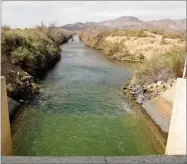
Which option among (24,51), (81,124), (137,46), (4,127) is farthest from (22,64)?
(137,46)

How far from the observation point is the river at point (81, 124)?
9750mm

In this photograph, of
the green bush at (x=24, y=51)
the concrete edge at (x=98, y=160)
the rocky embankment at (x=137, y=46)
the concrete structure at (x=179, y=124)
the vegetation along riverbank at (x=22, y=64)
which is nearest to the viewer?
the concrete edge at (x=98, y=160)

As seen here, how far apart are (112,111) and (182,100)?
7188 mm

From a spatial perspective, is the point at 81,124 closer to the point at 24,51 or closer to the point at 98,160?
the point at 98,160

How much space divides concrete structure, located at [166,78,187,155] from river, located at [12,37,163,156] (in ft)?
9.65

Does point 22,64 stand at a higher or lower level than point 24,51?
lower

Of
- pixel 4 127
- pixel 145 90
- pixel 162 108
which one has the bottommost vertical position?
pixel 145 90

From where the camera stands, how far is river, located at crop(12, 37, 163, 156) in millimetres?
9750

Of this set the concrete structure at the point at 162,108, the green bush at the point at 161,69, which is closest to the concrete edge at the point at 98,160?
the concrete structure at the point at 162,108

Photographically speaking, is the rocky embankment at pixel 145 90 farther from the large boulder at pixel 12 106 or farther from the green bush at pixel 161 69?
the large boulder at pixel 12 106

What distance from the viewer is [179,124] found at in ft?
21.0

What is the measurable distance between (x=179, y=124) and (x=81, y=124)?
5990 millimetres

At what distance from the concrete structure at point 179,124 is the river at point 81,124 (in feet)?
9.65

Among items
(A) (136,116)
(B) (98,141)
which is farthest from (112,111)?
(B) (98,141)
